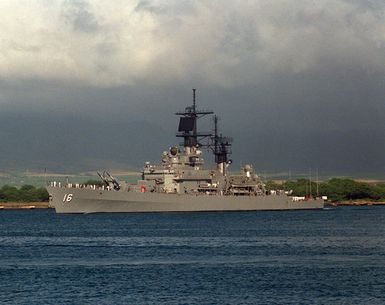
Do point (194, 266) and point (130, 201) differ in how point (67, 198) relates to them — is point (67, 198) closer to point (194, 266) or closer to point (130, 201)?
point (130, 201)

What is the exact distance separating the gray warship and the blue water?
110ft

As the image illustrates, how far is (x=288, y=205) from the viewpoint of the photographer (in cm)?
14838

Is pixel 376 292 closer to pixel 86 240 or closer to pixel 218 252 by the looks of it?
pixel 218 252

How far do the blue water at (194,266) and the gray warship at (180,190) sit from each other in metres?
33.4

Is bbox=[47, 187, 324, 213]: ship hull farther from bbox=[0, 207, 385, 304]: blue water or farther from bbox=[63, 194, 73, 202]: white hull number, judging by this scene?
bbox=[0, 207, 385, 304]: blue water

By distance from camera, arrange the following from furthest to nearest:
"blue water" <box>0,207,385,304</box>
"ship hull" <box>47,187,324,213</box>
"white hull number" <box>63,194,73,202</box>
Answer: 1. "white hull number" <box>63,194,73,202</box>
2. "ship hull" <box>47,187,324,213</box>
3. "blue water" <box>0,207,385,304</box>

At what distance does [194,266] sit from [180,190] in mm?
74535

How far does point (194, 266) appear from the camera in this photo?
55.2 m

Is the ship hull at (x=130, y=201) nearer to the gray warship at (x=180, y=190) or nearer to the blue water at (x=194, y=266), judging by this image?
the gray warship at (x=180, y=190)

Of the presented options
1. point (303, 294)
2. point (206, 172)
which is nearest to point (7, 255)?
point (303, 294)

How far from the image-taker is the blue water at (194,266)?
43.9m

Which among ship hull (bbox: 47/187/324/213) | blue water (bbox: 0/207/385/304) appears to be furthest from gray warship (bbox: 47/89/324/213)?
blue water (bbox: 0/207/385/304)

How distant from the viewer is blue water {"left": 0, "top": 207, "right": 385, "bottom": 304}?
1730 inches

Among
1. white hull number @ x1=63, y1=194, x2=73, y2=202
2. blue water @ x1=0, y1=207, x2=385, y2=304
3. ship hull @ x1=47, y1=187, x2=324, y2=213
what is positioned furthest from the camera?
white hull number @ x1=63, y1=194, x2=73, y2=202
